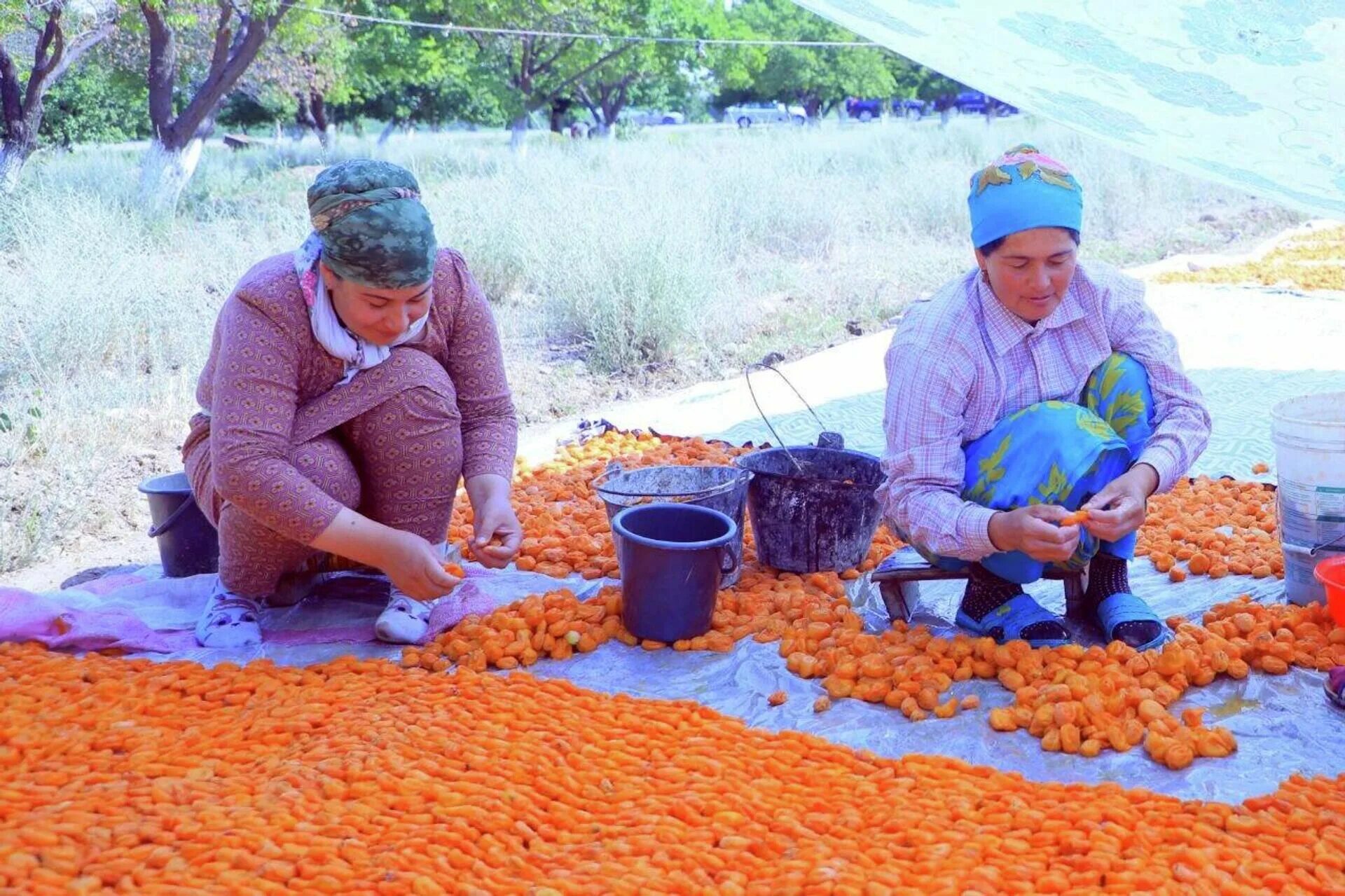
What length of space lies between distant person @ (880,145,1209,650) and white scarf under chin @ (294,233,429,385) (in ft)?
3.45

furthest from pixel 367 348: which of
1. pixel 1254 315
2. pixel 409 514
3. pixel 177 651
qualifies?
pixel 1254 315

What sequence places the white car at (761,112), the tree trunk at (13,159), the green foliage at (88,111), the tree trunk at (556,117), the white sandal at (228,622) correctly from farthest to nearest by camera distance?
the white car at (761,112), the tree trunk at (556,117), the green foliage at (88,111), the tree trunk at (13,159), the white sandal at (228,622)

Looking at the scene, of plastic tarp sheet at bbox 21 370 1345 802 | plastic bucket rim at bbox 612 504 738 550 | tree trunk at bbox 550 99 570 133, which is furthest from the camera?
tree trunk at bbox 550 99 570 133

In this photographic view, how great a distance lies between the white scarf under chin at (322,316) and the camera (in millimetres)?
2387

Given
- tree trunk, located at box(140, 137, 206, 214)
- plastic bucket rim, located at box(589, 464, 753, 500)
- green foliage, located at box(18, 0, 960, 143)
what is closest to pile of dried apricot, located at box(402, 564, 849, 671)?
plastic bucket rim, located at box(589, 464, 753, 500)

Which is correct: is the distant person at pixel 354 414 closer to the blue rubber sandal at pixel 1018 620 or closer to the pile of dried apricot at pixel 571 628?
the pile of dried apricot at pixel 571 628

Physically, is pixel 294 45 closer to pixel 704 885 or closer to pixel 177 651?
pixel 177 651

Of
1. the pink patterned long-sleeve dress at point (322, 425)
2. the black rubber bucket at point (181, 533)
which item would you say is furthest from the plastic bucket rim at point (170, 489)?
the pink patterned long-sleeve dress at point (322, 425)

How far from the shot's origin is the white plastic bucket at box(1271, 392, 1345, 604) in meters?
2.52

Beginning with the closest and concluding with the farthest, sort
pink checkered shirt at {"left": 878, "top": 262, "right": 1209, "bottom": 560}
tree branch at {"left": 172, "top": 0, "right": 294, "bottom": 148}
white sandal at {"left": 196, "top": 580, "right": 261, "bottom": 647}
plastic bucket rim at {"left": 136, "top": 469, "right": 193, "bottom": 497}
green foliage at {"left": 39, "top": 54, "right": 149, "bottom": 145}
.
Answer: pink checkered shirt at {"left": 878, "top": 262, "right": 1209, "bottom": 560} → white sandal at {"left": 196, "top": 580, "right": 261, "bottom": 647} → plastic bucket rim at {"left": 136, "top": 469, "right": 193, "bottom": 497} → tree branch at {"left": 172, "top": 0, "right": 294, "bottom": 148} → green foliage at {"left": 39, "top": 54, "right": 149, "bottom": 145}

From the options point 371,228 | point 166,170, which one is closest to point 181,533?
point 371,228

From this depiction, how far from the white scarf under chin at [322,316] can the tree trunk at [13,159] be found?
7.53m

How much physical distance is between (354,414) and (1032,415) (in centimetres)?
139

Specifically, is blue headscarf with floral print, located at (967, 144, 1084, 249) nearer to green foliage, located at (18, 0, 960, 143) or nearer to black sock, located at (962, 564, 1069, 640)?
black sock, located at (962, 564, 1069, 640)
